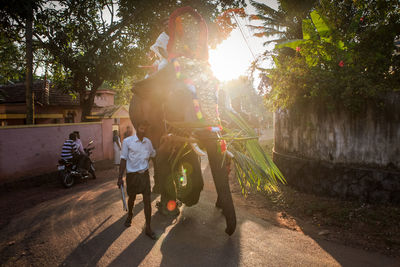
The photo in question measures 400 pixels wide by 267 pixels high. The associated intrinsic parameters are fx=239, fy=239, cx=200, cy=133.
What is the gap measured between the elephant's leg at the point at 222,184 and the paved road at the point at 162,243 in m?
0.44

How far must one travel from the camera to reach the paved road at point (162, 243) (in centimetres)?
319

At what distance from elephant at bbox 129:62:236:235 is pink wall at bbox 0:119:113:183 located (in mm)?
5508

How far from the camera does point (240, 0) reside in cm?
1238

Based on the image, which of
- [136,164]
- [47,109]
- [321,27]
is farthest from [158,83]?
[47,109]

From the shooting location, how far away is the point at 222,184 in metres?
3.38

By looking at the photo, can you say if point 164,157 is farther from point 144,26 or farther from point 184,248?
point 144,26

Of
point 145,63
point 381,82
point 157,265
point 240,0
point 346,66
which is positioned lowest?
point 157,265

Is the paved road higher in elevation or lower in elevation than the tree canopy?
Answer: lower

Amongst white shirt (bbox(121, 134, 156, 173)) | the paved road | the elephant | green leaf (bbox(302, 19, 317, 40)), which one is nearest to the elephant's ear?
the elephant

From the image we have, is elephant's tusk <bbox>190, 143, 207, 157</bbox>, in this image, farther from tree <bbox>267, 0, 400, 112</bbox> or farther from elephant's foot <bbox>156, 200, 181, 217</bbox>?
tree <bbox>267, 0, 400, 112</bbox>

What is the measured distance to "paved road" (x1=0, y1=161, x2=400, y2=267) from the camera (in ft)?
10.5

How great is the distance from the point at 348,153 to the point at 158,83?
4.39 meters

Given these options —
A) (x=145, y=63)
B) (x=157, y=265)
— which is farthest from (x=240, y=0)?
(x=157, y=265)

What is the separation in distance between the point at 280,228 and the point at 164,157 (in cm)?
246
